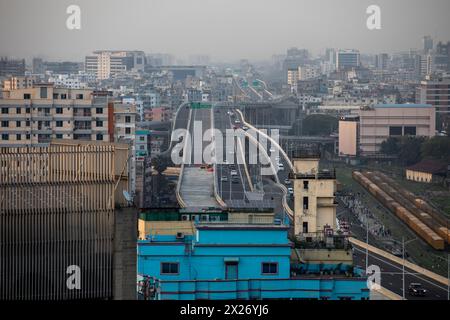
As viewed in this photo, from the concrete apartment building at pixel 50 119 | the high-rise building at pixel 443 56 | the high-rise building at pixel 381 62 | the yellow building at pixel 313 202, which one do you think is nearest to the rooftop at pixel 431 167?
the concrete apartment building at pixel 50 119

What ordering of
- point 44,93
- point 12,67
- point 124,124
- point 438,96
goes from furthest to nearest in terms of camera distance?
point 12,67, point 438,96, point 124,124, point 44,93

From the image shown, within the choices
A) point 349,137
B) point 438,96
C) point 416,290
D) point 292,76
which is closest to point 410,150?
point 349,137

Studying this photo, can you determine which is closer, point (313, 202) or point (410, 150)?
point (313, 202)

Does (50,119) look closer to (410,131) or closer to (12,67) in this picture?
(410,131)

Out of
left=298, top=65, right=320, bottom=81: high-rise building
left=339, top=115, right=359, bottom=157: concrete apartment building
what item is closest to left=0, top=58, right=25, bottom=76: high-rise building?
left=339, top=115, right=359, bottom=157: concrete apartment building

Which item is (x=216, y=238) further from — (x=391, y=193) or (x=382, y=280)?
(x=391, y=193)

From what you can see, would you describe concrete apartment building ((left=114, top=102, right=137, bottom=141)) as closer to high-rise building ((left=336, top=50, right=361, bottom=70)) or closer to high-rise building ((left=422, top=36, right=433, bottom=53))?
high-rise building ((left=422, top=36, right=433, bottom=53))

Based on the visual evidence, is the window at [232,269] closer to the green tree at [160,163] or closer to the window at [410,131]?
the green tree at [160,163]
